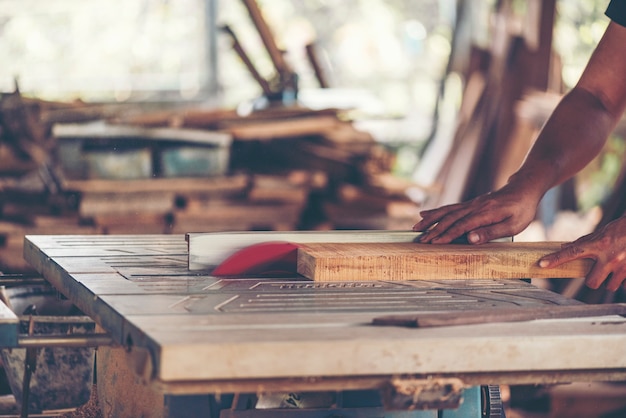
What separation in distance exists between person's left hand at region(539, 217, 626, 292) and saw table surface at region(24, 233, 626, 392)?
16cm

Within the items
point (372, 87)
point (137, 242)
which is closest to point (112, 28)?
point (372, 87)

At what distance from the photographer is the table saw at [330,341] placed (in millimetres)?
1467

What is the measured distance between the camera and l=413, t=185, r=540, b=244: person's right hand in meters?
2.35

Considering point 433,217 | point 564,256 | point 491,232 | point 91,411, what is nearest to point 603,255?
point 564,256

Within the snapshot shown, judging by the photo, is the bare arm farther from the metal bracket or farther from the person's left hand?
the metal bracket

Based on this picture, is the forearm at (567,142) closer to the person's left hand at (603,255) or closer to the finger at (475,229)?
the finger at (475,229)

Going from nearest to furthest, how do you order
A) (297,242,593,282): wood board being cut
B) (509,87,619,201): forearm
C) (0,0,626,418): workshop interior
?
1. (0,0,626,418): workshop interior
2. (297,242,593,282): wood board being cut
3. (509,87,619,201): forearm

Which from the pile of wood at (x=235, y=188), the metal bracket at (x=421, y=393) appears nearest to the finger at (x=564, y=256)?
the metal bracket at (x=421, y=393)

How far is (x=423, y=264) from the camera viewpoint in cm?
212

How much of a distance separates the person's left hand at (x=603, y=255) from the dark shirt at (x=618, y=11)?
2.23 ft

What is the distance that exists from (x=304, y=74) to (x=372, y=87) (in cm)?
94

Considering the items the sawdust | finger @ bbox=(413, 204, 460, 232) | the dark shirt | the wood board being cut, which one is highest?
the dark shirt

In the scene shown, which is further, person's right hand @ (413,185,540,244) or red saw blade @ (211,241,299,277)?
person's right hand @ (413,185,540,244)

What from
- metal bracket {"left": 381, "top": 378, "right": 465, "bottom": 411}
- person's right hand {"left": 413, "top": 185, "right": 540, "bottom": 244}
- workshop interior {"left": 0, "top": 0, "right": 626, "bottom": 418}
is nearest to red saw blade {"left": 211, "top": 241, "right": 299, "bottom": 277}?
workshop interior {"left": 0, "top": 0, "right": 626, "bottom": 418}
